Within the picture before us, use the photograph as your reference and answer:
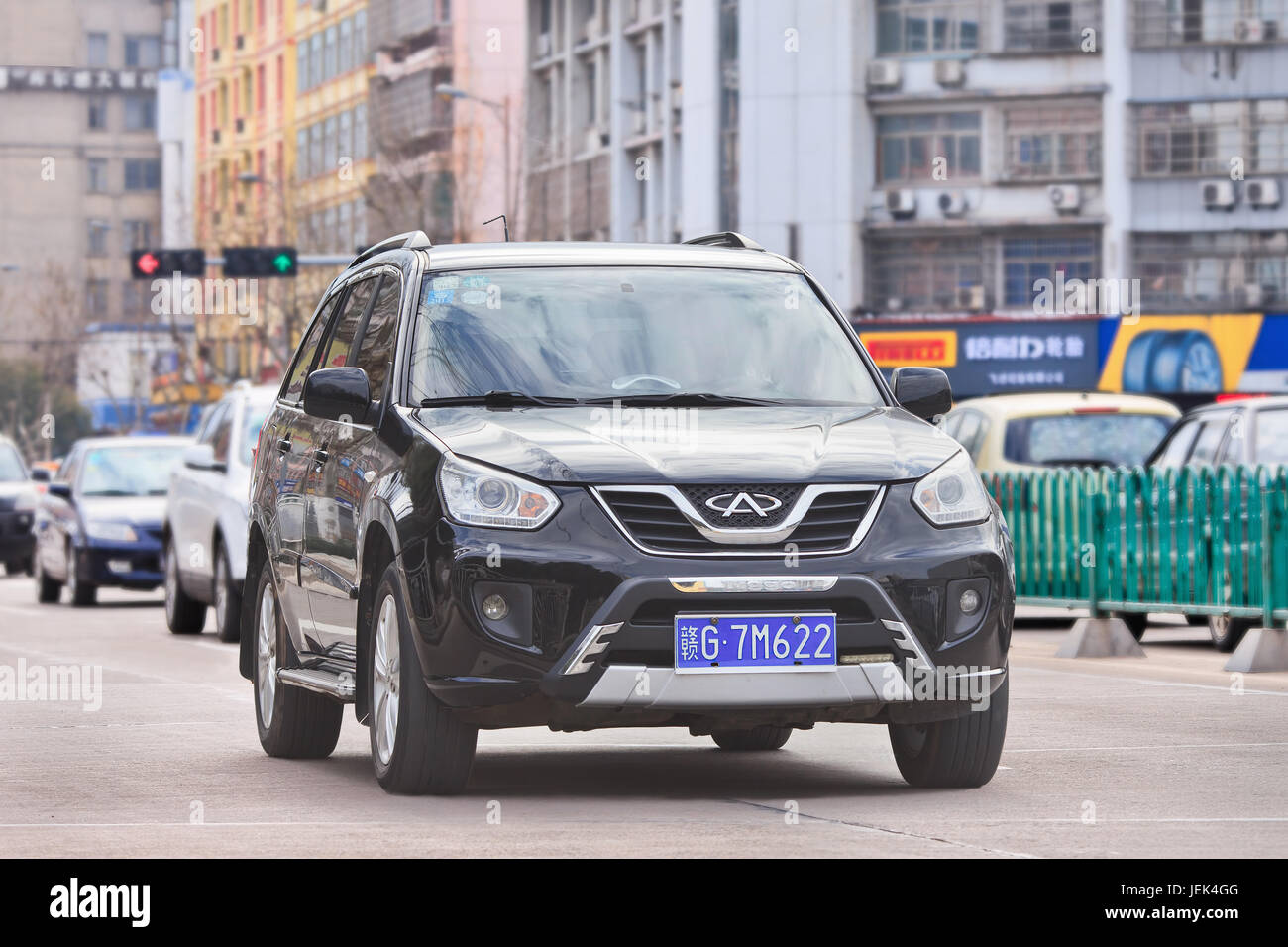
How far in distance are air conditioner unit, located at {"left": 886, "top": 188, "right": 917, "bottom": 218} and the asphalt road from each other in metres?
44.1

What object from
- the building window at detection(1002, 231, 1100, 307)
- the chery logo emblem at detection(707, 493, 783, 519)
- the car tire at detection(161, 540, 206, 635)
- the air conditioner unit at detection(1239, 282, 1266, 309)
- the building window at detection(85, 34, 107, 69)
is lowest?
the car tire at detection(161, 540, 206, 635)

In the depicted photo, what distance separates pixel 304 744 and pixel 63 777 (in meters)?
1.06

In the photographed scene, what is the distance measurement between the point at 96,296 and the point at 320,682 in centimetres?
12477

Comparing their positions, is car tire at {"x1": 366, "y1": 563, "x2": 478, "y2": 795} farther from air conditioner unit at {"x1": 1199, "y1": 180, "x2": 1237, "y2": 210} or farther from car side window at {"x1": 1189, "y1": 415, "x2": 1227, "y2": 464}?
air conditioner unit at {"x1": 1199, "y1": 180, "x2": 1237, "y2": 210}

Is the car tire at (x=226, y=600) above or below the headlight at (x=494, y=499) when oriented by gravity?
below

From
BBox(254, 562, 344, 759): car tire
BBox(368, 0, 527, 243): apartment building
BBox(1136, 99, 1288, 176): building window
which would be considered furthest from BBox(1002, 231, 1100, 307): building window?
BBox(254, 562, 344, 759): car tire

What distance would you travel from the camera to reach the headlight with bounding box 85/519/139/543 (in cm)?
2670

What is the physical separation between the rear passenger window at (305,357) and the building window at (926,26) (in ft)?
159

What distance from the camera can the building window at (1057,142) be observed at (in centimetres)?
5797

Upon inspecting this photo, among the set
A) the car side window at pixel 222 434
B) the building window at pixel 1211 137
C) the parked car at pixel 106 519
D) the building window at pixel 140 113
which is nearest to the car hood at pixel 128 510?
the parked car at pixel 106 519

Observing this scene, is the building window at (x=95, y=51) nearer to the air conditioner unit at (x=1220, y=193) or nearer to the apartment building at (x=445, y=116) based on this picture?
the apartment building at (x=445, y=116)

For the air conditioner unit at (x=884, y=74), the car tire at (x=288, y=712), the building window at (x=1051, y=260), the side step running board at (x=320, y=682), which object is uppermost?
the air conditioner unit at (x=884, y=74)

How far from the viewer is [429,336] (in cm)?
977
